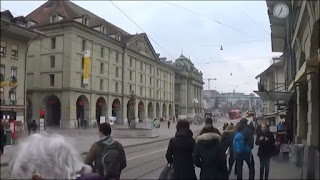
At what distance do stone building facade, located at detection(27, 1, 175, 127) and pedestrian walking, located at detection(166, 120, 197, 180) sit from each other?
44278mm

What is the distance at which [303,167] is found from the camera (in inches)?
361

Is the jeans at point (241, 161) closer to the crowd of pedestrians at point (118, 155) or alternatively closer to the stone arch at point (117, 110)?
the crowd of pedestrians at point (118, 155)

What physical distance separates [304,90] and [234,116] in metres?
57.0

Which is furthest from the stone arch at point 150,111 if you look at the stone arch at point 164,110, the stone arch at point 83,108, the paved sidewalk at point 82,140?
the paved sidewalk at point 82,140

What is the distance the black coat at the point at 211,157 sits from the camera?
6027 millimetres

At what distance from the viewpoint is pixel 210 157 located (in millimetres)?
6035

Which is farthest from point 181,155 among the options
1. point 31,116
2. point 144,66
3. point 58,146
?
point 144,66

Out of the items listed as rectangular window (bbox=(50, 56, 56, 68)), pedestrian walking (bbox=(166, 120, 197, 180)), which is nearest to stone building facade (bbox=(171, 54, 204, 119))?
rectangular window (bbox=(50, 56, 56, 68))

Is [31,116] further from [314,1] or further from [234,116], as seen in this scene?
[314,1]

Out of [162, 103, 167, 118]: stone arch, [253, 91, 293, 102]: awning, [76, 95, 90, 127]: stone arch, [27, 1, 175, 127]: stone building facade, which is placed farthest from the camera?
[162, 103, 167, 118]: stone arch

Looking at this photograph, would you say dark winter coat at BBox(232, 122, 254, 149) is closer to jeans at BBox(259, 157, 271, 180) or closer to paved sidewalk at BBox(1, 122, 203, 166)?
jeans at BBox(259, 157, 271, 180)

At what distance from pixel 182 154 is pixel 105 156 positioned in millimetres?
1569

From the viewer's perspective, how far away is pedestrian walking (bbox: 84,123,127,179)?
5258mm

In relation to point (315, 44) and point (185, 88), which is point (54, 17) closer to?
point (315, 44)
